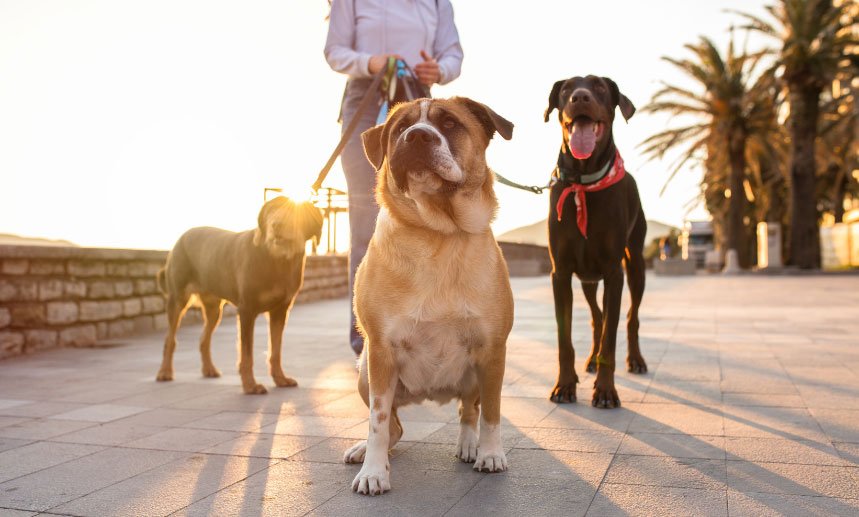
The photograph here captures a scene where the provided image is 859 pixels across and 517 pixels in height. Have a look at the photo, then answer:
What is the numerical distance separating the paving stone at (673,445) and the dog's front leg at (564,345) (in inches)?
31.5

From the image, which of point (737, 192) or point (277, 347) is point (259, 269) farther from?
point (737, 192)

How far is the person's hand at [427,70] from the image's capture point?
484 cm

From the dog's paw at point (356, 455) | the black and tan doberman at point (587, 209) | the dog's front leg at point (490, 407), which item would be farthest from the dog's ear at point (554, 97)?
the dog's paw at point (356, 455)

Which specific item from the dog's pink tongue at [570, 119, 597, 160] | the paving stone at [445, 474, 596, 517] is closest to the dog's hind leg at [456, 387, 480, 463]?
the paving stone at [445, 474, 596, 517]

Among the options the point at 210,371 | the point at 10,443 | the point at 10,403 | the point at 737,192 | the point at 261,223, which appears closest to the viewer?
the point at 10,443

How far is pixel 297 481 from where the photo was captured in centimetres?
289

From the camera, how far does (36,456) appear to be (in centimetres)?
334

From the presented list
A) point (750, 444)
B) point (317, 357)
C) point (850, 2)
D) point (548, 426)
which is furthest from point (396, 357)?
point (850, 2)

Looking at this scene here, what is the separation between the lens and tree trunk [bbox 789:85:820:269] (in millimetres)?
27688

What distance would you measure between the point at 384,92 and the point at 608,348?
2.28 meters

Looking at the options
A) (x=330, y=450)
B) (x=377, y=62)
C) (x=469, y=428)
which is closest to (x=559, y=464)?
(x=469, y=428)

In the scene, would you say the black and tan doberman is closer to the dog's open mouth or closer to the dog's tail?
the dog's open mouth

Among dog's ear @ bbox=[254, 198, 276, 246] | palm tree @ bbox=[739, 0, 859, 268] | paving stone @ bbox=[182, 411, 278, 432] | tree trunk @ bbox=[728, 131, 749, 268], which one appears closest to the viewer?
paving stone @ bbox=[182, 411, 278, 432]

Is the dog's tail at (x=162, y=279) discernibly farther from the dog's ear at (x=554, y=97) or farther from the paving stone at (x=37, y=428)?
the dog's ear at (x=554, y=97)
